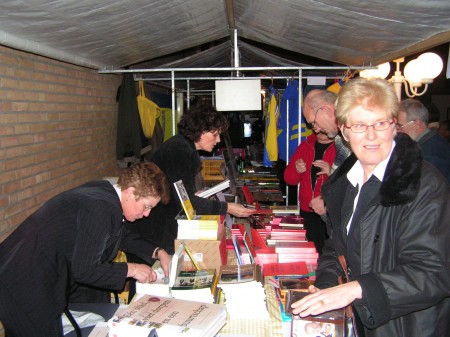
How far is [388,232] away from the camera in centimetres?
148

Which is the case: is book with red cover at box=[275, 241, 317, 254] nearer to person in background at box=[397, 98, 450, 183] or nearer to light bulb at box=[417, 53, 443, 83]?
person in background at box=[397, 98, 450, 183]

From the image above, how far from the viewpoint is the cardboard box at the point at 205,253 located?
242 cm

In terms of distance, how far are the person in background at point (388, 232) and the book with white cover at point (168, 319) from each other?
353 mm

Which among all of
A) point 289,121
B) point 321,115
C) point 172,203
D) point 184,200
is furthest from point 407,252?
point 289,121

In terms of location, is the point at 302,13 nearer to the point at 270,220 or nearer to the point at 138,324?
the point at 270,220

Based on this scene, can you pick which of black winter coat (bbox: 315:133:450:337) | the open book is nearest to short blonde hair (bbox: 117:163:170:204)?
the open book

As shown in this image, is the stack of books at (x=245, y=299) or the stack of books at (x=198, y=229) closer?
the stack of books at (x=245, y=299)

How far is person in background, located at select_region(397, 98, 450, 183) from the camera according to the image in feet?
11.4

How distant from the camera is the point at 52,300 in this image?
193 cm

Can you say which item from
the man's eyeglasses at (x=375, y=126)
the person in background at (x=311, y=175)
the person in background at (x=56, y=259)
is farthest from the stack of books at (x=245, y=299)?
the person in background at (x=311, y=175)

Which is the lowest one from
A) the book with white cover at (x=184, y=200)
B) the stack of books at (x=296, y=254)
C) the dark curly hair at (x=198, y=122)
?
the stack of books at (x=296, y=254)

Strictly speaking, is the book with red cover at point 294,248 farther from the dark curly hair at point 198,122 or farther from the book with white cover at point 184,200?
the dark curly hair at point 198,122

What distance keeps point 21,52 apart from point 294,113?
11.5ft

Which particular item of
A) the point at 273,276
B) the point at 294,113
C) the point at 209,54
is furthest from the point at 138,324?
the point at 209,54
